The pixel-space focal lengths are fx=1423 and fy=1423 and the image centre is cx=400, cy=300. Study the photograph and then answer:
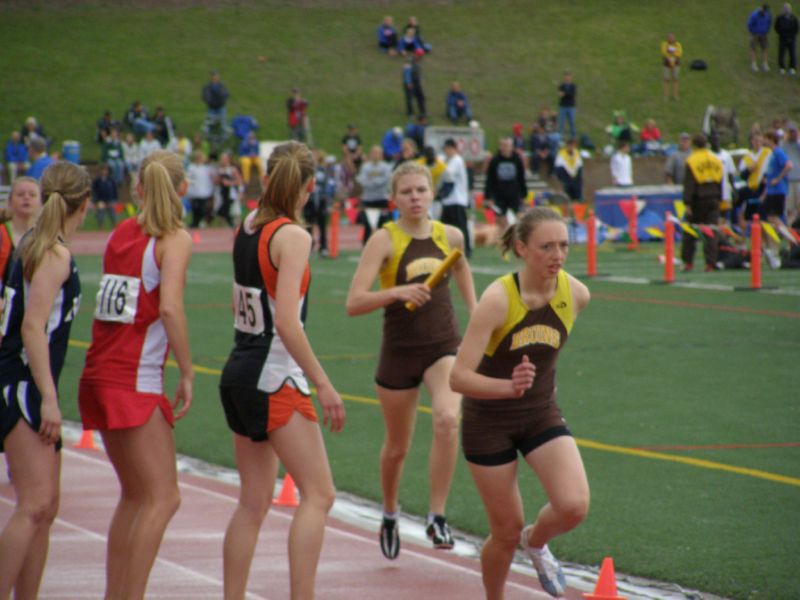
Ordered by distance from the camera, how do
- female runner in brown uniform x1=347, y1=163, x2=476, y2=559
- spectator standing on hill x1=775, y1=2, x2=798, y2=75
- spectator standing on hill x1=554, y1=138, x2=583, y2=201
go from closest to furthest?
1. female runner in brown uniform x1=347, y1=163, x2=476, y2=559
2. spectator standing on hill x1=775, y1=2, x2=798, y2=75
3. spectator standing on hill x1=554, y1=138, x2=583, y2=201

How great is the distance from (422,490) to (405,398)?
1358 mm

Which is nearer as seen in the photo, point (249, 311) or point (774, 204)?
point (249, 311)

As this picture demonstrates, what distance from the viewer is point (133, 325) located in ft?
18.8

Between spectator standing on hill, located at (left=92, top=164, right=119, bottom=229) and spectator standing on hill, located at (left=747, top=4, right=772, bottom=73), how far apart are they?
83.9ft

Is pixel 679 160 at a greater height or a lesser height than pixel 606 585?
greater

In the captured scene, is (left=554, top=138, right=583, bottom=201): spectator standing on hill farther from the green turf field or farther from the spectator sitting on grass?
the green turf field

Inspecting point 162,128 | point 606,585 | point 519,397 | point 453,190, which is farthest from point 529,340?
point 162,128

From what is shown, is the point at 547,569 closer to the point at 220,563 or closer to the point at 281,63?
the point at 220,563

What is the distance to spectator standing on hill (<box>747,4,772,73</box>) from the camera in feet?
37.1

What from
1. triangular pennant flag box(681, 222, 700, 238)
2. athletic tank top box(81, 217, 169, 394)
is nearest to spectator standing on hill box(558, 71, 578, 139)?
triangular pennant flag box(681, 222, 700, 238)

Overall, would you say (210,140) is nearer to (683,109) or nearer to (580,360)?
(683,109)

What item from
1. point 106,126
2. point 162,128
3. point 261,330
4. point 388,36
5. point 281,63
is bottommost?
point 261,330

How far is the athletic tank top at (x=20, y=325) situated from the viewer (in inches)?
225

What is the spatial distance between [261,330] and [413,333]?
2.22 meters
